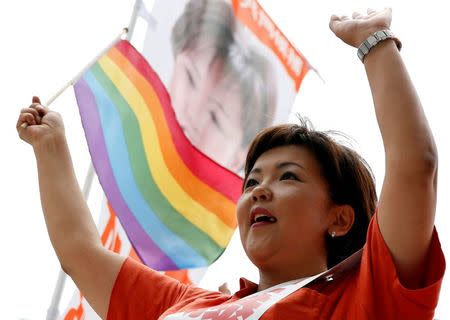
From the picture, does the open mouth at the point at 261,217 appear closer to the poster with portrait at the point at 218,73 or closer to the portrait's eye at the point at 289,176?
the portrait's eye at the point at 289,176

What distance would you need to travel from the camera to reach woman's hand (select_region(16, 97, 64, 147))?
2.46 meters

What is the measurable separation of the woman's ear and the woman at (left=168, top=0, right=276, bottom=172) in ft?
5.35

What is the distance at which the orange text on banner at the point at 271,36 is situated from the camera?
4.09 meters

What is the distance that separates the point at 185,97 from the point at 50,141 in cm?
137

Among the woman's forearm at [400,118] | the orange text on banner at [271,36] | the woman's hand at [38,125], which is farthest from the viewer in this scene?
the orange text on banner at [271,36]

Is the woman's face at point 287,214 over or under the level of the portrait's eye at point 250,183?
under

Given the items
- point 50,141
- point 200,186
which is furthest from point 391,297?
point 200,186

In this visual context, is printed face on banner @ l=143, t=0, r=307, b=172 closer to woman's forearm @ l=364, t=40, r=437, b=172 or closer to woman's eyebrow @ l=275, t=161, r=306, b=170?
woman's eyebrow @ l=275, t=161, r=306, b=170

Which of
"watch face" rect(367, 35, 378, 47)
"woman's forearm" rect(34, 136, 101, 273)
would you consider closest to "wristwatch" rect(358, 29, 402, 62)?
"watch face" rect(367, 35, 378, 47)

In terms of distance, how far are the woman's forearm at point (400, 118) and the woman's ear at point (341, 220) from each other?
1.42 ft

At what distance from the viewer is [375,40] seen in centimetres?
186

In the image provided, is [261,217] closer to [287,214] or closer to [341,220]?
[287,214]

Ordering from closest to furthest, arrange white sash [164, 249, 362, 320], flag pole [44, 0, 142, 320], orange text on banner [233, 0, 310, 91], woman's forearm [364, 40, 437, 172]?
woman's forearm [364, 40, 437, 172] < white sash [164, 249, 362, 320] < flag pole [44, 0, 142, 320] < orange text on banner [233, 0, 310, 91]

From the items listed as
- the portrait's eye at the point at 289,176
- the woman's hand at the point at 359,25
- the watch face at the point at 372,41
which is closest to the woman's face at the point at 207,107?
the portrait's eye at the point at 289,176
